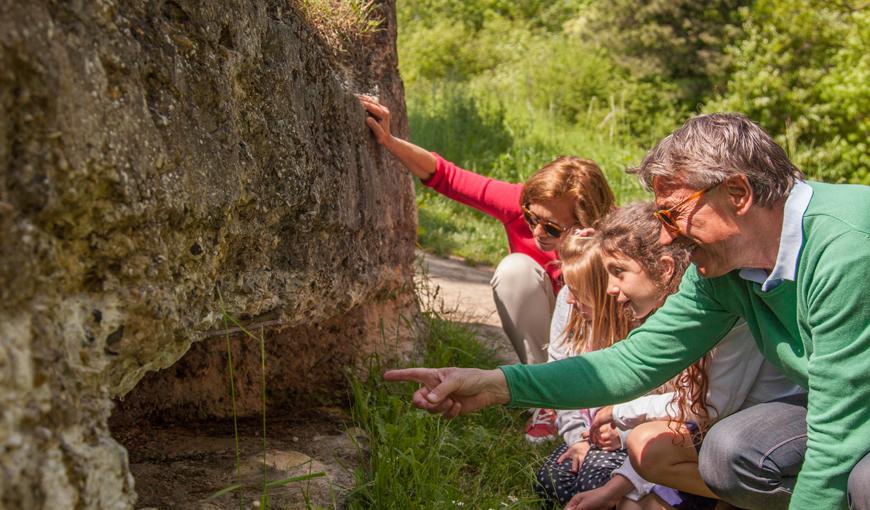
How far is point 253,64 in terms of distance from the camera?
234cm

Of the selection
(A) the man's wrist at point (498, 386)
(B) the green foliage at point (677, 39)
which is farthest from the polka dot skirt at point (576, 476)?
(B) the green foliage at point (677, 39)

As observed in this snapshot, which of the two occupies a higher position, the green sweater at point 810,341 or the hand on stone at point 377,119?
the hand on stone at point 377,119

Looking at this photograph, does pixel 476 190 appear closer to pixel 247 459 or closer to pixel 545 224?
pixel 545 224

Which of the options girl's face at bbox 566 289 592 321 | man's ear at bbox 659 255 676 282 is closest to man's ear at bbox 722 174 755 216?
man's ear at bbox 659 255 676 282

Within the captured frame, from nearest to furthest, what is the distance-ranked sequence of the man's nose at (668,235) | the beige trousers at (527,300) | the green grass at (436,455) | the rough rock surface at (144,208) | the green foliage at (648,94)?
1. the rough rock surface at (144,208)
2. the man's nose at (668,235)
3. the green grass at (436,455)
4. the beige trousers at (527,300)
5. the green foliage at (648,94)

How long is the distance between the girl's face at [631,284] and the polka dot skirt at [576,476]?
0.53 metres

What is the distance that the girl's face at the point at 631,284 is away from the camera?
3.05 meters

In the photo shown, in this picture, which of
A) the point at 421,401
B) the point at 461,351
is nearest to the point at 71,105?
the point at 421,401

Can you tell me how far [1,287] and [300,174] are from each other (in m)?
1.30

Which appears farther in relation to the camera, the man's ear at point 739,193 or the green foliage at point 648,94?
the green foliage at point 648,94

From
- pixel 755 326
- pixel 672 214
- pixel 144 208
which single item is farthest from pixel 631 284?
pixel 144 208

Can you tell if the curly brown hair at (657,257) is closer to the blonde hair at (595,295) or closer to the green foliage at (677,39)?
the blonde hair at (595,295)

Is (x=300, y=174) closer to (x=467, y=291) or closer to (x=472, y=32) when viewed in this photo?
(x=467, y=291)

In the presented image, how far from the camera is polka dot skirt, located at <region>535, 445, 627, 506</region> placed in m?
3.20
